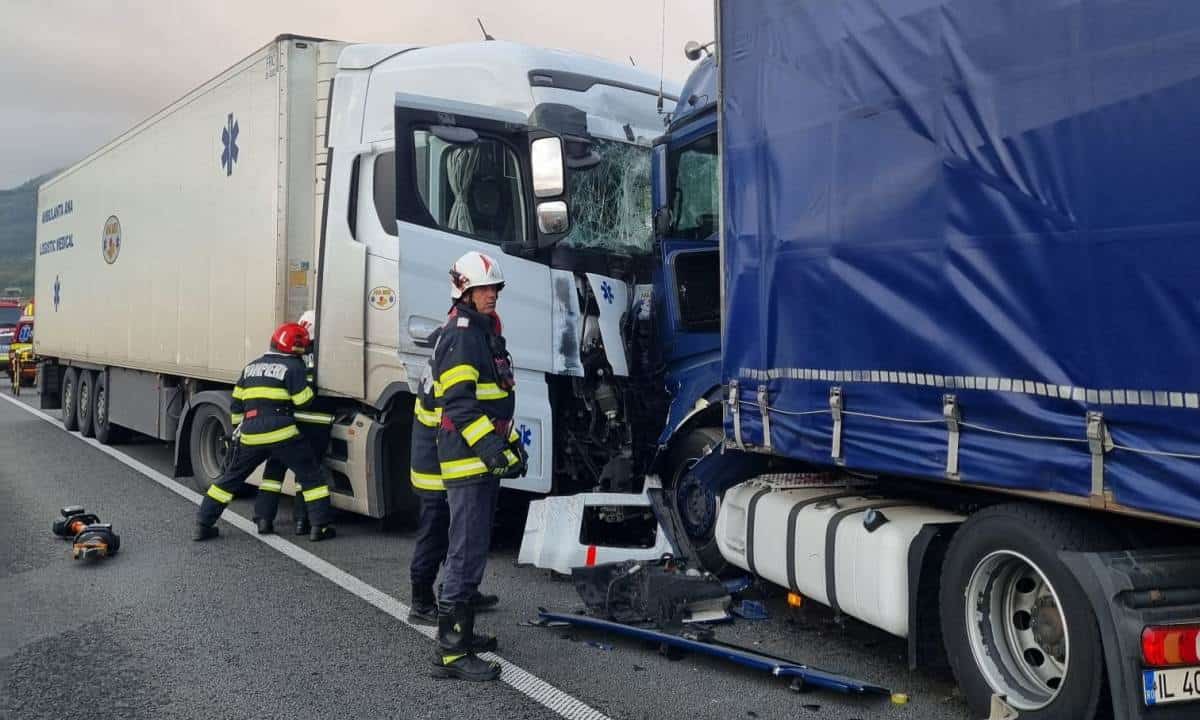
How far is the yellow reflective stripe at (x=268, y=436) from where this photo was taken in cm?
758

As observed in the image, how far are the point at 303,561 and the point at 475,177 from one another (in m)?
2.79

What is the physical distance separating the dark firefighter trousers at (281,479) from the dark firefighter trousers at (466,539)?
11.2ft

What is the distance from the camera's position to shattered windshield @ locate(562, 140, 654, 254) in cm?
672

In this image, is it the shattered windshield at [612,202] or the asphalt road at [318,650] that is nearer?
the asphalt road at [318,650]

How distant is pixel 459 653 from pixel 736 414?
177 centimetres

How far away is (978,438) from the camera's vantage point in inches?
147

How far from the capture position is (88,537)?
6.95m

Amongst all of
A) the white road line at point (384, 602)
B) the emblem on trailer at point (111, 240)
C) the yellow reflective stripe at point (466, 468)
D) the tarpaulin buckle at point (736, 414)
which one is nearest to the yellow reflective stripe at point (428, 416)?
the yellow reflective stripe at point (466, 468)

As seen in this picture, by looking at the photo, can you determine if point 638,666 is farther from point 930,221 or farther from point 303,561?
point 303,561

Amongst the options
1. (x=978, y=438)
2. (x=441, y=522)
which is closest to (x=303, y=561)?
(x=441, y=522)

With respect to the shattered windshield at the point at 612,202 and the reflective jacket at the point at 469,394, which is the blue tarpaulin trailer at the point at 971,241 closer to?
the reflective jacket at the point at 469,394

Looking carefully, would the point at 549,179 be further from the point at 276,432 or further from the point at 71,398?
the point at 71,398

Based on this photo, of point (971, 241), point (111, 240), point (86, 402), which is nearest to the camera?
point (971, 241)

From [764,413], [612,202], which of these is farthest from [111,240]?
[764,413]
